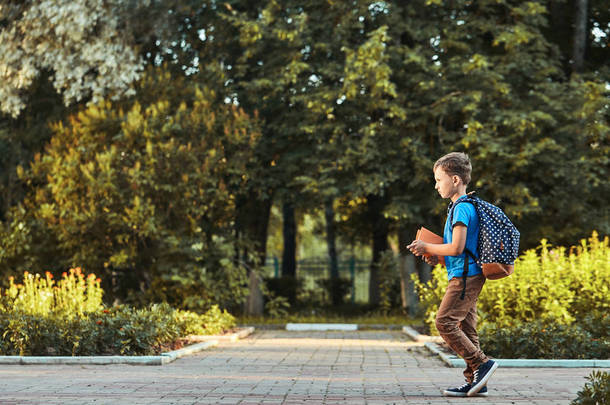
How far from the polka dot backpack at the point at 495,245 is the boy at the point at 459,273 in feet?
0.22

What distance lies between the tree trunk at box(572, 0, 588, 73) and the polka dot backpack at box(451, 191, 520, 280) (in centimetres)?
1708

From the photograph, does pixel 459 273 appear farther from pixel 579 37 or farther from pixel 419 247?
pixel 579 37

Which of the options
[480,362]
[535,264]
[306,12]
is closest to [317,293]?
[306,12]

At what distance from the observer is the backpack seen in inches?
267

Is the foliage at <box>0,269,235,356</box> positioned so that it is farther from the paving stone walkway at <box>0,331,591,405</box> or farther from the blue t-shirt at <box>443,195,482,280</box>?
the blue t-shirt at <box>443,195,482,280</box>

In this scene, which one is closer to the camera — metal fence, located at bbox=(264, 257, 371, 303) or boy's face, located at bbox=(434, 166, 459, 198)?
boy's face, located at bbox=(434, 166, 459, 198)

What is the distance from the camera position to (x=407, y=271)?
23094mm

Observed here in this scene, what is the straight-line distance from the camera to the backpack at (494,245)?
267 inches

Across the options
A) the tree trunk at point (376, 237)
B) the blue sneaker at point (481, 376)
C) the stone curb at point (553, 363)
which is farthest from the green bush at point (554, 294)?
the tree trunk at point (376, 237)

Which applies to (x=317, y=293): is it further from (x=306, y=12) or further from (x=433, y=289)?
(x=433, y=289)

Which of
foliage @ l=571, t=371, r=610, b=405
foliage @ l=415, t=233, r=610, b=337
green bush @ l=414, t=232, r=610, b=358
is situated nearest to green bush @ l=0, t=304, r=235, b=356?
green bush @ l=414, t=232, r=610, b=358

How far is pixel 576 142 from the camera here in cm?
2095

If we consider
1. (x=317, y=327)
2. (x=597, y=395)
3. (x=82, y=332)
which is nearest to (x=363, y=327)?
(x=317, y=327)

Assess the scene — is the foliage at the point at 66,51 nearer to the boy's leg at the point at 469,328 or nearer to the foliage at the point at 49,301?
→ the foliage at the point at 49,301
